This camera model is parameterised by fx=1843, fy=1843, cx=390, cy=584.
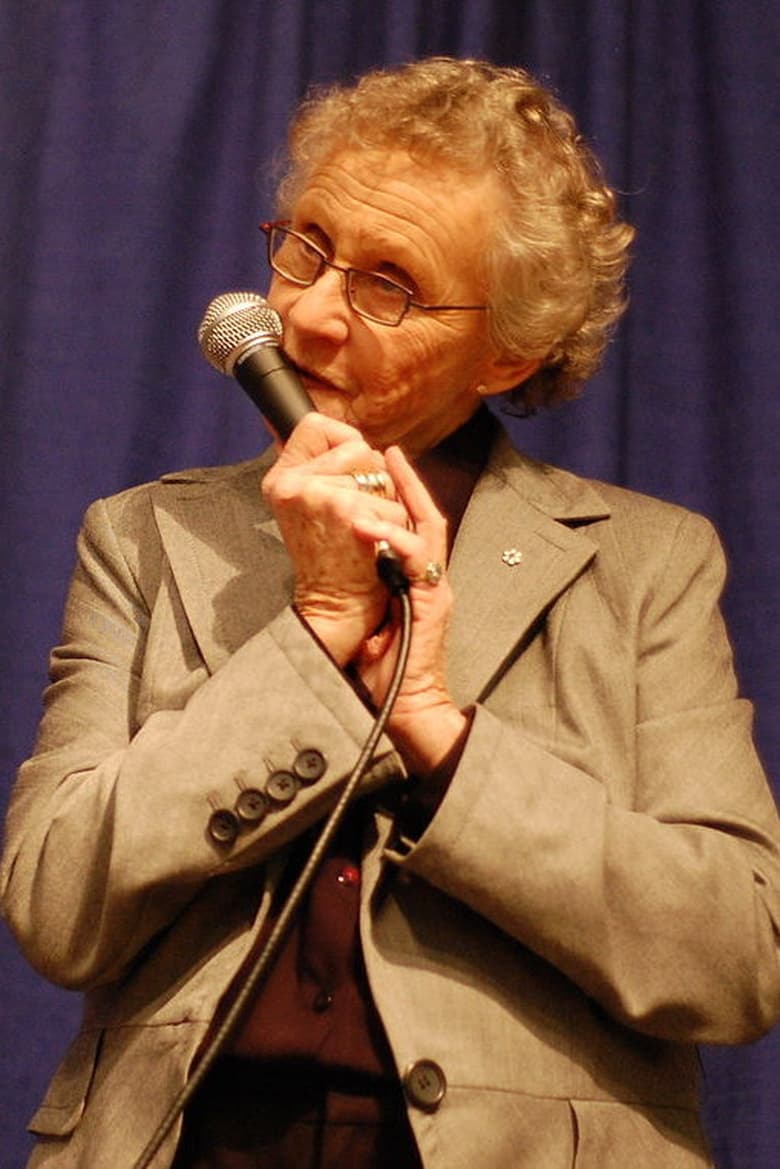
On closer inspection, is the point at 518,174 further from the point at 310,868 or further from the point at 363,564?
the point at 310,868

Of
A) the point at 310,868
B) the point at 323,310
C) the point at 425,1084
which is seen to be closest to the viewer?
the point at 310,868

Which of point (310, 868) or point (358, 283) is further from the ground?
point (358, 283)

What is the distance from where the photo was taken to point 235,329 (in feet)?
5.29

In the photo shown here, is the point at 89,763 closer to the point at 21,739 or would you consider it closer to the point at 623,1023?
the point at 623,1023

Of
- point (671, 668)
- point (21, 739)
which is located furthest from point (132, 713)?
point (21, 739)

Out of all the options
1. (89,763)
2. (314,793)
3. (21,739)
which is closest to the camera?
(314,793)

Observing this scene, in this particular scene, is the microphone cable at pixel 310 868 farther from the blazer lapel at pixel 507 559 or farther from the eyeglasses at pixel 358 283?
the eyeglasses at pixel 358 283

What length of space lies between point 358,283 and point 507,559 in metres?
0.30

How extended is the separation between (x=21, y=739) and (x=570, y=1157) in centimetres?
108

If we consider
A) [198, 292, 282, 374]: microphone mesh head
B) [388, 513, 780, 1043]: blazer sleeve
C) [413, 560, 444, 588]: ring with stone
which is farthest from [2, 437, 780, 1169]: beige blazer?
[198, 292, 282, 374]: microphone mesh head

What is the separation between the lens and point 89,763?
5.22ft

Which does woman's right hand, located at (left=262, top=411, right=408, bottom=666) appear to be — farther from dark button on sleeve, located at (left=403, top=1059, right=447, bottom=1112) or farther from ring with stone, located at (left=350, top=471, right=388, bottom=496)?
dark button on sleeve, located at (left=403, top=1059, right=447, bottom=1112)

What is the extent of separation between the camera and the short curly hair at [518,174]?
1825 millimetres

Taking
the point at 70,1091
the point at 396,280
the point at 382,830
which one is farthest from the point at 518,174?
the point at 70,1091
